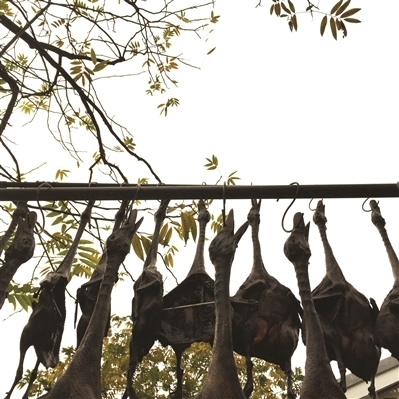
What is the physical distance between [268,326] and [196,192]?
491mm

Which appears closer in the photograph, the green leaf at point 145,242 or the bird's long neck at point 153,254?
the bird's long neck at point 153,254

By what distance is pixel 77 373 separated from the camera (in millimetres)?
1138

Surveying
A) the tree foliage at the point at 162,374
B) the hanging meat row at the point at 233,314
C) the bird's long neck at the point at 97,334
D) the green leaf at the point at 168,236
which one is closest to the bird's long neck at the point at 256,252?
the hanging meat row at the point at 233,314

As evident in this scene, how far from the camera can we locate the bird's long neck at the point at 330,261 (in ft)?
4.81

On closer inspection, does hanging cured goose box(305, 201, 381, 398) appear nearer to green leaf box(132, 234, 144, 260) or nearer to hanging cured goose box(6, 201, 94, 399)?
hanging cured goose box(6, 201, 94, 399)

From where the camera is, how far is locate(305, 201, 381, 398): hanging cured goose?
4.36 feet

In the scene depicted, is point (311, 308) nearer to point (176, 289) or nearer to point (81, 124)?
point (176, 289)

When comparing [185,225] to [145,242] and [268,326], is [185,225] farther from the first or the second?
[268,326]

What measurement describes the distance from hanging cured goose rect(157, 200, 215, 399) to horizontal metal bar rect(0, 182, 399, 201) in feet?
0.90

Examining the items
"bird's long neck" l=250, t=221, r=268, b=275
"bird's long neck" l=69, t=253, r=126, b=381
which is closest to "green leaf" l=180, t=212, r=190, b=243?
"bird's long neck" l=250, t=221, r=268, b=275

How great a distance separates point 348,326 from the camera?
1.36m

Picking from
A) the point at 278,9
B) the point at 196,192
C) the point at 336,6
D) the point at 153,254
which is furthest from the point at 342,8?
the point at 153,254

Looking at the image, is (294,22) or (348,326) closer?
(348,326)

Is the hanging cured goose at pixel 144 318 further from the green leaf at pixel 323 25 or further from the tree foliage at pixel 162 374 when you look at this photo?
the tree foliage at pixel 162 374
